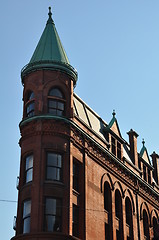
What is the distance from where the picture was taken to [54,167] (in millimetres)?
39500

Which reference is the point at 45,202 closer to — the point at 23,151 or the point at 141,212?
the point at 23,151

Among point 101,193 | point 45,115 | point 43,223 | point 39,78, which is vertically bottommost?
point 43,223

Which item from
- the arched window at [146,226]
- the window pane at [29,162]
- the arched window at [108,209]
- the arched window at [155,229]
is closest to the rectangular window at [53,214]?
the window pane at [29,162]

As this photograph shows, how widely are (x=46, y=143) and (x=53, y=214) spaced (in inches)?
219

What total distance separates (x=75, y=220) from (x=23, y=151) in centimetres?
659

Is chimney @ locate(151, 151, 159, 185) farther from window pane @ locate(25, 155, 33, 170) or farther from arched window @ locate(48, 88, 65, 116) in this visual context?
window pane @ locate(25, 155, 33, 170)

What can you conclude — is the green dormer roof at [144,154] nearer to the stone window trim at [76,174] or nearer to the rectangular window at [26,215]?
the stone window trim at [76,174]

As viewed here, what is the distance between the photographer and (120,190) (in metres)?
48.4

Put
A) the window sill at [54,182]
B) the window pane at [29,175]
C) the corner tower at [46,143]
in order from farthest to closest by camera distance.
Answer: the window pane at [29,175]
the window sill at [54,182]
the corner tower at [46,143]

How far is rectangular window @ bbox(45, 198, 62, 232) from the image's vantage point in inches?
1460

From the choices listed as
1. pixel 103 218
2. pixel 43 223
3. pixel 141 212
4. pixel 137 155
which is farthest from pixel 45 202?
pixel 137 155

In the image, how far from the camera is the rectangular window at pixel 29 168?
3955 cm

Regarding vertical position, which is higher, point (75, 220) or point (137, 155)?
point (137, 155)

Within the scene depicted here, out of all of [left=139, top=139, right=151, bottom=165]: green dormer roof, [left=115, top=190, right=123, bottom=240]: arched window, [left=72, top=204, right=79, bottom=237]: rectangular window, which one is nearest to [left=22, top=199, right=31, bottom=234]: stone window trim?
[left=72, top=204, right=79, bottom=237]: rectangular window
